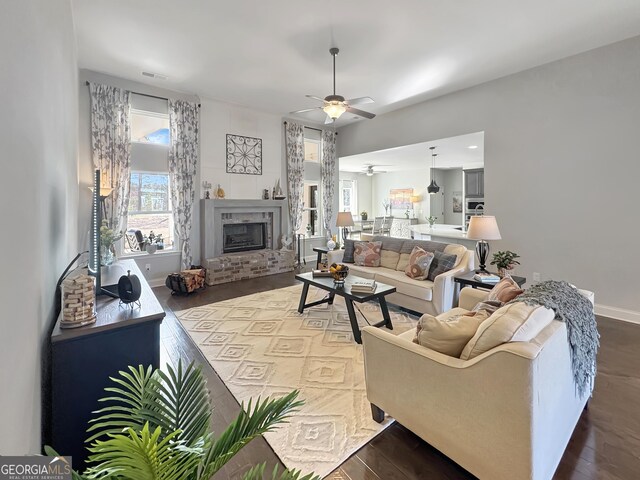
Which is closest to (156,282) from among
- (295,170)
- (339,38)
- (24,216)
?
(295,170)

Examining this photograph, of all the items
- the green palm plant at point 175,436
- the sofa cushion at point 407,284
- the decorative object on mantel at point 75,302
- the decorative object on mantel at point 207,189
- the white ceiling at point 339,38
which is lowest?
the sofa cushion at point 407,284

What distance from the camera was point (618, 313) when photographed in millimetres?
3939

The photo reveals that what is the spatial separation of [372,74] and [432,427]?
181 inches

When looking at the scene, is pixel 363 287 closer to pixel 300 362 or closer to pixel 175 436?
pixel 300 362

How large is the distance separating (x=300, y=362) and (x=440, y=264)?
83.9 inches

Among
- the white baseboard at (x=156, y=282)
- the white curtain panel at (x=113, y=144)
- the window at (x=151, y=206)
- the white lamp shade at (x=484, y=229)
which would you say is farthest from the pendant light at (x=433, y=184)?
the white baseboard at (x=156, y=282)

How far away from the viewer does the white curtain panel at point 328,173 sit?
7746 millimetres

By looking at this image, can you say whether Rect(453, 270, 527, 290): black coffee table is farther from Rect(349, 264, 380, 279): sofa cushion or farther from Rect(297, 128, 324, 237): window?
Rect(297, 128, 324, 237): window

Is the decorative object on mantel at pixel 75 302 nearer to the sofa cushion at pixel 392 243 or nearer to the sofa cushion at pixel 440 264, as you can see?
the sofa cushion at pixel 440 264

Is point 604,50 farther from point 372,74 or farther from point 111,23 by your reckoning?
point 111,23

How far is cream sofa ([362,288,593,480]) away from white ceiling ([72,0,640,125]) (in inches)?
127

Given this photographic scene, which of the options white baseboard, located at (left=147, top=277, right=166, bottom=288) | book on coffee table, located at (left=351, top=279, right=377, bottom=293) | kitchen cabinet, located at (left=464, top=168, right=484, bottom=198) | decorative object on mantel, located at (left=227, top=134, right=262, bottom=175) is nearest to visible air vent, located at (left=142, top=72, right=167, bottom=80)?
decorative object on mantel, located at (left=227, top=134, right=262, bottom=175)

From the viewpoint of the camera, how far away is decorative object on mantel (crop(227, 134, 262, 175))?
20.2ft

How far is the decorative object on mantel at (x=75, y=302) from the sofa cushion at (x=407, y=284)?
Result: 10.4 ft
